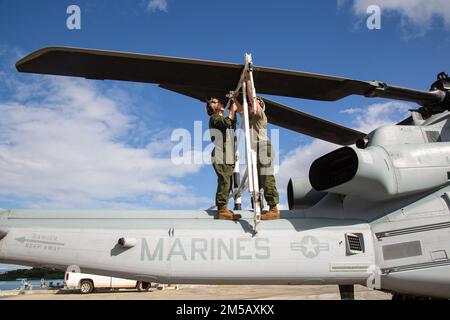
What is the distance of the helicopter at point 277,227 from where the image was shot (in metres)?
4.20

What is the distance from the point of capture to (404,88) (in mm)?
5207

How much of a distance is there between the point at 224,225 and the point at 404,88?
3.30 meters

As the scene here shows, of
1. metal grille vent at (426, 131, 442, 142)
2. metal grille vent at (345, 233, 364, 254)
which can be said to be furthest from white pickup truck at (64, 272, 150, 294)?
metal grille vent at (426, 131, 442, 142)

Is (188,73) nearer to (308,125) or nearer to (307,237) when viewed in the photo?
(307,237)

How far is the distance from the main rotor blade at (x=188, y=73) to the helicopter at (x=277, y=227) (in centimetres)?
1

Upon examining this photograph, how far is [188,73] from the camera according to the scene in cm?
422

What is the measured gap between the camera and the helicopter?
13.8ft

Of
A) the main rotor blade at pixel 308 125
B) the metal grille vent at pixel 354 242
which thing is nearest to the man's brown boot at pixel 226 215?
the metal grille vent at pixel 354 242

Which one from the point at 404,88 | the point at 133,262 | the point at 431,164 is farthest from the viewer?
the point at 404,88

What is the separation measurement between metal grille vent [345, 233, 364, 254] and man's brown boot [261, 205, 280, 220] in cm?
93

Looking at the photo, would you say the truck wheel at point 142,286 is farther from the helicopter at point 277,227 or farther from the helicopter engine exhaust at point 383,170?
the helicopter engine exhaust at point 383,170

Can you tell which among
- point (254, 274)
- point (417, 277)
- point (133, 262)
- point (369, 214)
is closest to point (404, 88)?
point (369, 214)

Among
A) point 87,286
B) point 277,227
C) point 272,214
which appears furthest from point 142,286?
point 277,227
